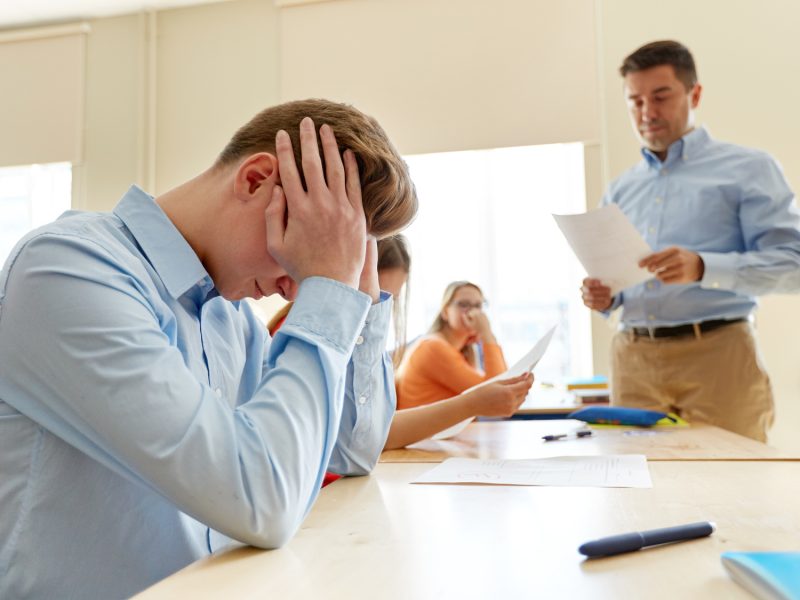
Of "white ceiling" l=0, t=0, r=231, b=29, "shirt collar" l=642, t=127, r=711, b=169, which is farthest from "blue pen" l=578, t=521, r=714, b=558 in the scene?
"white ceiling" l=0, t=0, r=231, b=29

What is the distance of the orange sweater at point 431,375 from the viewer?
99.4 inches

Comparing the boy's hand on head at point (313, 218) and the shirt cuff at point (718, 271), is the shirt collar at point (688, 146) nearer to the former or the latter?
the shirt cuff at point (718, 271)

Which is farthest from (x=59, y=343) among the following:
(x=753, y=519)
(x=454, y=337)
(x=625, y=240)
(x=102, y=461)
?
(x=454, y=337)

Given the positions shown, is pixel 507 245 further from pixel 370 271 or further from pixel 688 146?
pixel 370 271

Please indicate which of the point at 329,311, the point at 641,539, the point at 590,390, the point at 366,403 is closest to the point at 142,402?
the point at 329,311

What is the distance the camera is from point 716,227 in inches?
91.7

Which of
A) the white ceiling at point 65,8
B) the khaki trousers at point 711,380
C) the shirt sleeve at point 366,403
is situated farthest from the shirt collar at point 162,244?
the white ceiling at point 65,8

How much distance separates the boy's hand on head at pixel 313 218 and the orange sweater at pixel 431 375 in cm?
166

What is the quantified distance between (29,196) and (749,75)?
461 cm

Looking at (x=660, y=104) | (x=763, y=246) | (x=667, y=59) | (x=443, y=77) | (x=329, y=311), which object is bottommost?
(x=329, y=311)

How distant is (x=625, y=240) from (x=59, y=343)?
1.67 meters

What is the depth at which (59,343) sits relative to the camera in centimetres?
70

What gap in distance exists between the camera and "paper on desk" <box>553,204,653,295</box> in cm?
203

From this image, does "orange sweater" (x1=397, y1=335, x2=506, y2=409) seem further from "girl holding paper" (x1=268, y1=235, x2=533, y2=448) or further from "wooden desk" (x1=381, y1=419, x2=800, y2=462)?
"girl holding paper" (x1=268, y1=235, x2=533, y2=448)
